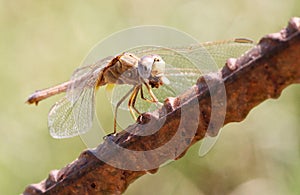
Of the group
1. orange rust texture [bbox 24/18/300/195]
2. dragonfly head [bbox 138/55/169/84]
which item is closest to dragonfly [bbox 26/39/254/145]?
dragonfly head [bbox 138/55/169/84]

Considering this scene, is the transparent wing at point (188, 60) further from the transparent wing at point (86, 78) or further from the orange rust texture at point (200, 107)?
the orange rust texture at point (200, 107)

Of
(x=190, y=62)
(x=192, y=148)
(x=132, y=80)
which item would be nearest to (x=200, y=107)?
(x=190, y=62)

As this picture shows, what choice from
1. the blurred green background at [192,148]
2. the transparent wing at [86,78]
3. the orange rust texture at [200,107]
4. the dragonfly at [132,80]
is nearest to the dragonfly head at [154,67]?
the dragonfly at [132,80]

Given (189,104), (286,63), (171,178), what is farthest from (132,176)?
(171,178)

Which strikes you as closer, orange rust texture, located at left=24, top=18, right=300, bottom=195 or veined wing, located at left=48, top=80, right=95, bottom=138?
orange rust texture, located at left=24, top=18, right=300, bottom=195

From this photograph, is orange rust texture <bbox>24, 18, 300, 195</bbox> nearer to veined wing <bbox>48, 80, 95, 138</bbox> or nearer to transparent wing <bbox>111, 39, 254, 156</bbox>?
transparent wing <bbox>111, 39, 254, 156</bbox>

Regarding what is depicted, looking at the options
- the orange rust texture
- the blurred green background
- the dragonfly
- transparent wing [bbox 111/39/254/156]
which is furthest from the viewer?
the blurred green background
